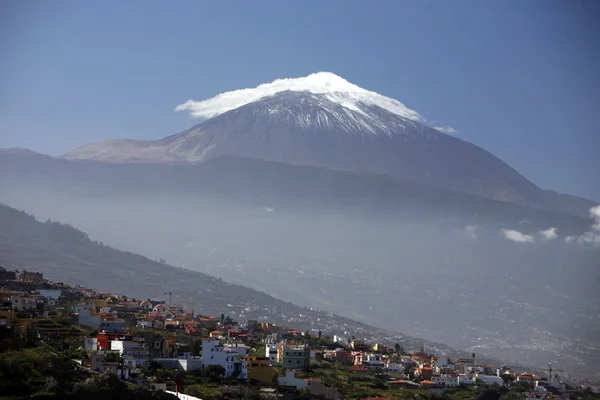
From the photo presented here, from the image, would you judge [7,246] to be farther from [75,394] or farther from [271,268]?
[75,394]

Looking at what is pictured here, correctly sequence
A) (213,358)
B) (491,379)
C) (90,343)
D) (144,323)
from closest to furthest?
(90,343) → (213,358) → (144,323) → (491,379)

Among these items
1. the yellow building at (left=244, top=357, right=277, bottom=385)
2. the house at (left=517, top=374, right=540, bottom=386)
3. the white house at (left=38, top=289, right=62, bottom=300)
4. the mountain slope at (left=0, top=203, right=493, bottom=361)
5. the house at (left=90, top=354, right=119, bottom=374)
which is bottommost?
the house at (left=90, top=354, right=119, bottom=374)

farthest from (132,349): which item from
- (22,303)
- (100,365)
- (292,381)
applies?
(22,303)

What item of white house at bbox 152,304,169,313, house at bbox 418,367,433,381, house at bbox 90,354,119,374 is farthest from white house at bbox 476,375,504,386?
house at bbox 90,354,119,374

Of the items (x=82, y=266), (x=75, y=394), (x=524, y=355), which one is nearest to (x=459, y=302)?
(x=524, y=355)

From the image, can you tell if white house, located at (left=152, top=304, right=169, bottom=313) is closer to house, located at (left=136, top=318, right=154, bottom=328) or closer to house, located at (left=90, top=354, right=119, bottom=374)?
house, located at (left=136, top=318, right=154, bottom=328)

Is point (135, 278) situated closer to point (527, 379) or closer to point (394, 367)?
point (527, 379)

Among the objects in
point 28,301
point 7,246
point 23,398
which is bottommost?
point 23,398
